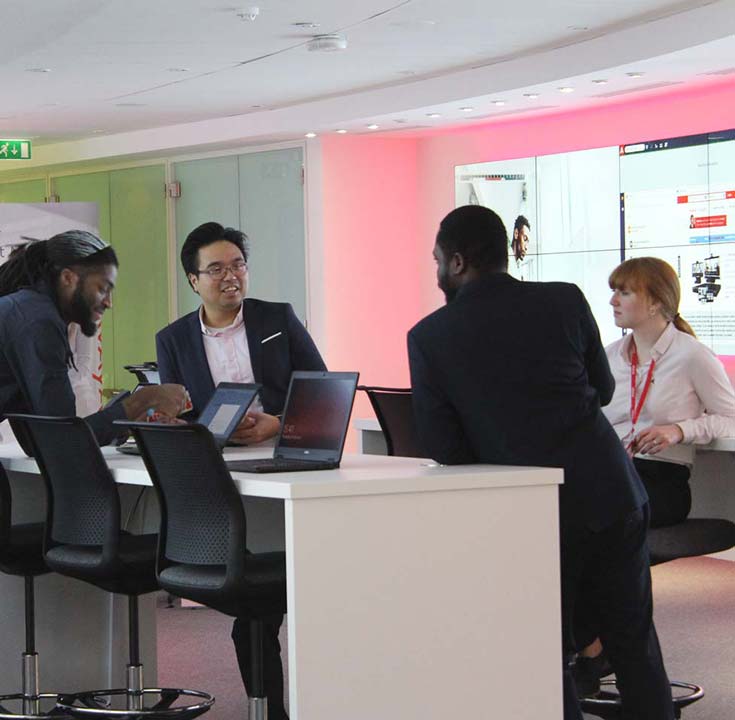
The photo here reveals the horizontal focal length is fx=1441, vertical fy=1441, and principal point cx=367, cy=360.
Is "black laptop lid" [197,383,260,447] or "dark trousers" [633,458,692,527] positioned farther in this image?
"dark trousers" [633,458,692,527]

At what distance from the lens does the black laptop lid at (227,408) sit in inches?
172

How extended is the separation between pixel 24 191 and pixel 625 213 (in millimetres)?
7167

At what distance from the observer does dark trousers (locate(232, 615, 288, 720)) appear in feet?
14.9

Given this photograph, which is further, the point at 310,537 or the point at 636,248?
the point at 636,248

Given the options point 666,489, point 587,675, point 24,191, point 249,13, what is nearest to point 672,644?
point 587,675

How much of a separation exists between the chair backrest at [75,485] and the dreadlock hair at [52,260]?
0.53 meters

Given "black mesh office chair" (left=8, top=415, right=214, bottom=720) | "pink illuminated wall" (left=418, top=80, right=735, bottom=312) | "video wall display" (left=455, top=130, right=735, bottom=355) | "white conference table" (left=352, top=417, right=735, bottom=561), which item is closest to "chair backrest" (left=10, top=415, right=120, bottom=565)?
"black mesh office chair" (left=8, top=415, right=214, bottom=720)

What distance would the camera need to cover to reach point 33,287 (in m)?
4.75

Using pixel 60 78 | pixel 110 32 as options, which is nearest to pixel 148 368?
pixel 110 32

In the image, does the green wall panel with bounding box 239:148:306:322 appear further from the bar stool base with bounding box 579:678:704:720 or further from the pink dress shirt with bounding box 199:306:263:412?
the bar stool base with bounding box 579:678:704:720

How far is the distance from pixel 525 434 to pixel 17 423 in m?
Result: 1.73

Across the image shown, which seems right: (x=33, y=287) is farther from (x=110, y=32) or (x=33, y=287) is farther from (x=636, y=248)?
(x=636, y=248)

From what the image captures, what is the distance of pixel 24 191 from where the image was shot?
14.7m

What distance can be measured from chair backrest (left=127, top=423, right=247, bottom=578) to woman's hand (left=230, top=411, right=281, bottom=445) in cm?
75
